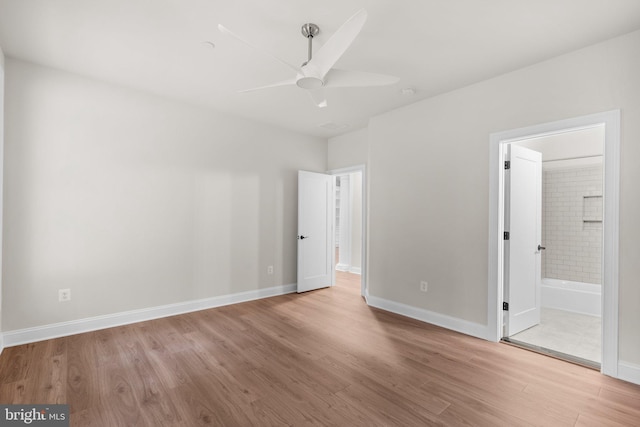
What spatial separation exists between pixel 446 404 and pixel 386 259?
7.44ft

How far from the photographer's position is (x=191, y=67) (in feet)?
9.90

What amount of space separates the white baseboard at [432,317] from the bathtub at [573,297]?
199cm

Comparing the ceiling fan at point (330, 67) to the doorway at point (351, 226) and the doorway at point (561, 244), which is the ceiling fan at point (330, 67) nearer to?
the doorway at point (561, 244)

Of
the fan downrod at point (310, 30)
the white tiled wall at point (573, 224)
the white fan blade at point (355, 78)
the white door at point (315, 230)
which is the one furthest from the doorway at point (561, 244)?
the white door at point (315, 230)

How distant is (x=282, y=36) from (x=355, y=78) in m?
0.77

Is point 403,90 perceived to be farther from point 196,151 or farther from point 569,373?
point 569,373

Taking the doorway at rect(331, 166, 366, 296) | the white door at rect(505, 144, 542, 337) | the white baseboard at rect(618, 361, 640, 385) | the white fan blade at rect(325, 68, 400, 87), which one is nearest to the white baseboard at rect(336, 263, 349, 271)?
the doorway at rect(331, 166, 366, 296)

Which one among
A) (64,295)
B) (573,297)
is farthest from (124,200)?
(573,297)

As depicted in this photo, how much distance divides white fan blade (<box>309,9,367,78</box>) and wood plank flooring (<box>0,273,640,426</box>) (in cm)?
229

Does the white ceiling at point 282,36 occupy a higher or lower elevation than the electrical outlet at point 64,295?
higher

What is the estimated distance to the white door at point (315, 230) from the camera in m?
5.09

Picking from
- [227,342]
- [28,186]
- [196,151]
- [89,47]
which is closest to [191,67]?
[89,47]

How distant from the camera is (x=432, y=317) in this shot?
3.68 m

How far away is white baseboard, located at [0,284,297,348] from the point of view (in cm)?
299
